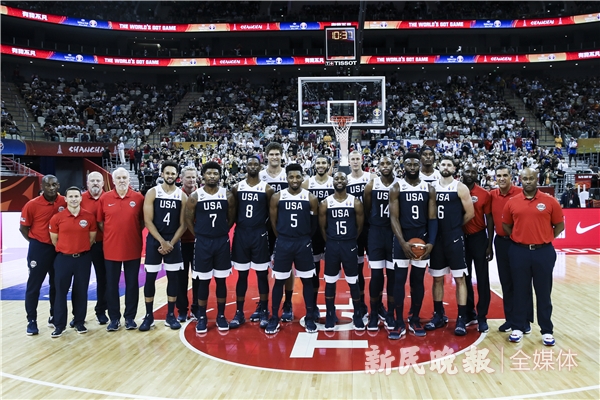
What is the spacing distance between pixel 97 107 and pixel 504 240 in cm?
2721

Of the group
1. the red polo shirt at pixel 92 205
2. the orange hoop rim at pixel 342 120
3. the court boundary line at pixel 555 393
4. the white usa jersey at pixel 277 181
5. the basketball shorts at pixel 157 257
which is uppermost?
the orange hoop rim at pixel 342 120

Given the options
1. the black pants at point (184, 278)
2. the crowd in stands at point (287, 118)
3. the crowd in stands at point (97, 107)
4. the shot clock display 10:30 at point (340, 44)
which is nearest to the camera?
the black pants at point (184, 278)

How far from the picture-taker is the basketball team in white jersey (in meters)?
5.69

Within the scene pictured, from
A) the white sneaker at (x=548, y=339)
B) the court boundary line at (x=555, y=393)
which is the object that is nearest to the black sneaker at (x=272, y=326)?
the court boundary line at (x=555, y=393)

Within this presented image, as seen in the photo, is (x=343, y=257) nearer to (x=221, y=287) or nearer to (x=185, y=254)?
(x=221, y=287)

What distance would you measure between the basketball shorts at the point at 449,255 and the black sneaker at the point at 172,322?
337cm

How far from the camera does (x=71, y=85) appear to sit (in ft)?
97.2

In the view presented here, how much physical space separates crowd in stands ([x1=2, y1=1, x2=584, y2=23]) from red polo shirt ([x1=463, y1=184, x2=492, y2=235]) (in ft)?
87.2

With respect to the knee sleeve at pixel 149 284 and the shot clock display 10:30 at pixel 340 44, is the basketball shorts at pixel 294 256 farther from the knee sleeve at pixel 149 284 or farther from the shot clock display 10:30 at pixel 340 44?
the shot clock display 10:30 at pixel 340 44

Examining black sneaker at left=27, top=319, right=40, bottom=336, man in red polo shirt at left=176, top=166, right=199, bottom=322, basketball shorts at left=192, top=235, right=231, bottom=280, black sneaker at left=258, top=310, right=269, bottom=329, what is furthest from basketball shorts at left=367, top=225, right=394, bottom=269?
black sneaker at left=27, top=319, right=40, bottom=336

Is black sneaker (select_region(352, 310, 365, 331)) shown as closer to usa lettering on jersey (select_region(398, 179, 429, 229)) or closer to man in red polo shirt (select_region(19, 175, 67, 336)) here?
usa lettering on jersey (select_region(398, 179, 429, 229))

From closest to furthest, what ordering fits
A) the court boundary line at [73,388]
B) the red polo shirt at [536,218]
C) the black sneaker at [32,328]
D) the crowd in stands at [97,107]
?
1. the court boundary line at [73,388]
2. the red polo shirt at [536,218]
3. the black sneaker at [32,328]
4. the crowd in stands at [97,107]

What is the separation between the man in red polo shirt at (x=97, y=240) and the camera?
619 cm

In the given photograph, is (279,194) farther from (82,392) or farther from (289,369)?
(82,392)
